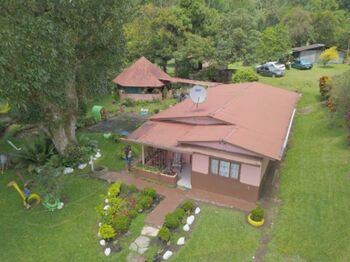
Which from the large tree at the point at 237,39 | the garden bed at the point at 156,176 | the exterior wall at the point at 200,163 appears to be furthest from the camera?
the large tree at the point at 237,39

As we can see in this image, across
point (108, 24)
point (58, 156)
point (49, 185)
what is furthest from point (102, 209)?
point (108, 24)

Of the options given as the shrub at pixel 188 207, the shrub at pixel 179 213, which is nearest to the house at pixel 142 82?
the shrub at pixel 188 207

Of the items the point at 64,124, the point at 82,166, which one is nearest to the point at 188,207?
the point at 82,166

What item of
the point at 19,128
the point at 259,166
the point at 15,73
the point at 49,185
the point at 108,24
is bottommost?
the point at 19,128

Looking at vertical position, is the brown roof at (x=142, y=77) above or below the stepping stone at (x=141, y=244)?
above

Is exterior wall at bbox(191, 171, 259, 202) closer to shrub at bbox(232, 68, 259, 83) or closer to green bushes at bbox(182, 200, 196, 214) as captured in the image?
green bushes at bbox(182, 200, 196, 214)

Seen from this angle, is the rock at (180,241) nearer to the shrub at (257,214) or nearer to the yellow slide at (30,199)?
the shrub at (257,214)

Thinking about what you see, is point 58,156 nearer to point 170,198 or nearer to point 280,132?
point 170,198

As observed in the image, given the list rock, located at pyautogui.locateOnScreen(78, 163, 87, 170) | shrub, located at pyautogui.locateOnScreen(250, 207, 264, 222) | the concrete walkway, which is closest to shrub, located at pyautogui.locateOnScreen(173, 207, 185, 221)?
the concrete walkway
